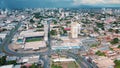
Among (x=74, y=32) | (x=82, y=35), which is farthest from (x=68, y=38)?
(x=82, y=35)

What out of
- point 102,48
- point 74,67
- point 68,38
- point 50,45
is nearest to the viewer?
point 74,67

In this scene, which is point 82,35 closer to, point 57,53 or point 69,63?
point 57,53

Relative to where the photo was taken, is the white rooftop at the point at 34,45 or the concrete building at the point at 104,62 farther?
the white rooftop at the point at 34,45

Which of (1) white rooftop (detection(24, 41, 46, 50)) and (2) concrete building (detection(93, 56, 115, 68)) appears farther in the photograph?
(1) white rooftop (detection(24, 41, 46, 50))

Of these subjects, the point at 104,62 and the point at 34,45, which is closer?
the point at 104,62

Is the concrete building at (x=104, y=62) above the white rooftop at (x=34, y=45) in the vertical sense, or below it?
below

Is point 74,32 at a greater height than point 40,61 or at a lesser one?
greater

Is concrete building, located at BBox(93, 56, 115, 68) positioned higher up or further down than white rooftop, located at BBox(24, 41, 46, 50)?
further down

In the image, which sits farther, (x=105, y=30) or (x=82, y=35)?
(x=105, y=30)

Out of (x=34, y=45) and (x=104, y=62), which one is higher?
(x=34, y=45)

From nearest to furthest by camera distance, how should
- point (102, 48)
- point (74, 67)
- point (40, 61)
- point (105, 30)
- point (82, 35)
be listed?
point (74, 67) → point (40, 61) → point (102, 48) → point (82, 35) → point (105, 30)
